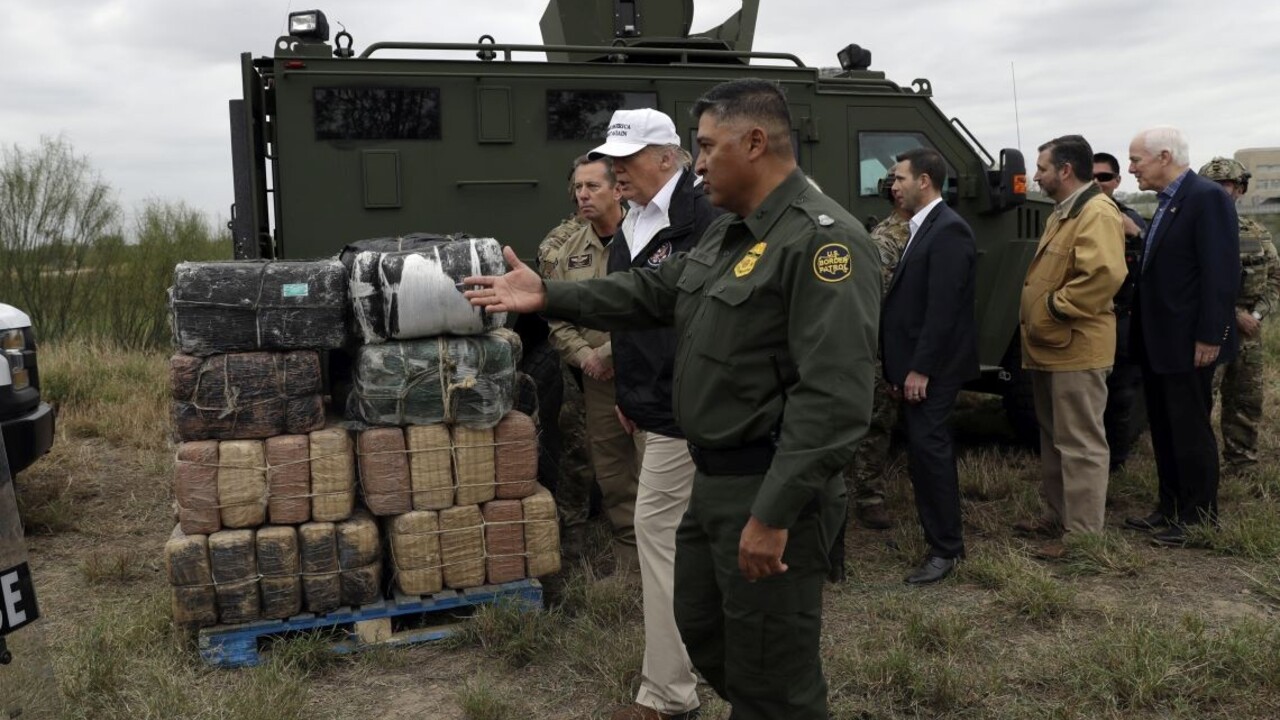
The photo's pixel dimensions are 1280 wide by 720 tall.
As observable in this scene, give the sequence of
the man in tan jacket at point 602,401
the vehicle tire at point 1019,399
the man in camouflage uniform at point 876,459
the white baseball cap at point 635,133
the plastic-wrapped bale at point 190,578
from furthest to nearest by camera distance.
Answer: the vehicle tire at point 1019,399, the man in camouflage uniform at point 876,459, the man in tan jacket at point 602,401, the plastic-wrapped bale at point 190,578, the white baseball cap at point 635,133

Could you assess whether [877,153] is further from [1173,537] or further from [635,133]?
[635,133]

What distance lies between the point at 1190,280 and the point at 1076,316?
64cm

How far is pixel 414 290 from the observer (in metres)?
3.78

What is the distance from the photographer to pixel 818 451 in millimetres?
2156

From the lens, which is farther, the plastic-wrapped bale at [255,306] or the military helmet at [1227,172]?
the military helmet at [1227,172]

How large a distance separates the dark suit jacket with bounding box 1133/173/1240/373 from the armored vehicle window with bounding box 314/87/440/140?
340cm

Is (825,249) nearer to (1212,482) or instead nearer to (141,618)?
(141,618)

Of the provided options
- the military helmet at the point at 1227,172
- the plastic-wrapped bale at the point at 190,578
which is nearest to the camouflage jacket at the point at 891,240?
the military helmet at the point at 1227,172

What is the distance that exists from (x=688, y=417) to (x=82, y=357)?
7.89m

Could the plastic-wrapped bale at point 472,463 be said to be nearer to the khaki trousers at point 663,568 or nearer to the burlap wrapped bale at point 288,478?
the burlap wrapped bale at point 288,478

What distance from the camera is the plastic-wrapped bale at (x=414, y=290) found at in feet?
12.4

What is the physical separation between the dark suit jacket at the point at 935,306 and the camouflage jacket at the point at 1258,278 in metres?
2.23

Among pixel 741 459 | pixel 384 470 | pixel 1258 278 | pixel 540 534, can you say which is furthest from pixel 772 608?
pixel 1258 278

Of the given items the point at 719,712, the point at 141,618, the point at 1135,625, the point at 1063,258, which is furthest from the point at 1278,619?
the point at 141,618
